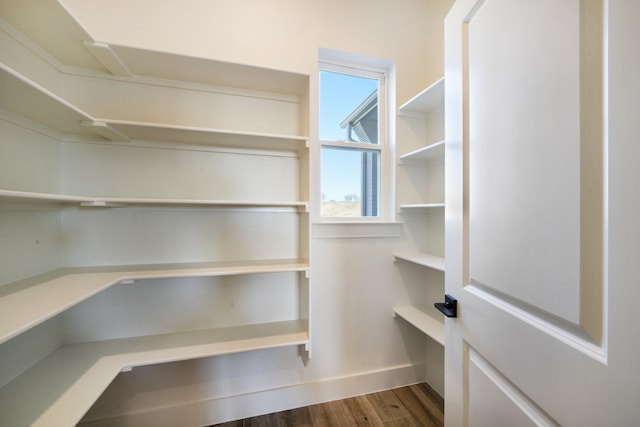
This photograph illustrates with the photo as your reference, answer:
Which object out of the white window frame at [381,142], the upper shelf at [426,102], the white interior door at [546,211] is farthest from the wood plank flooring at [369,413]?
the upper shelf at [426,102]

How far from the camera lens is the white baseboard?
1.41 metres

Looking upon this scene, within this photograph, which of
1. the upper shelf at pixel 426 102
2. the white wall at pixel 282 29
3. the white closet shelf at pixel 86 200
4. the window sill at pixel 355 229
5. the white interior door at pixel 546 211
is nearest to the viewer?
the white interior door at pixel 546 211

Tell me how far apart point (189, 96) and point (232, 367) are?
1.70 metres

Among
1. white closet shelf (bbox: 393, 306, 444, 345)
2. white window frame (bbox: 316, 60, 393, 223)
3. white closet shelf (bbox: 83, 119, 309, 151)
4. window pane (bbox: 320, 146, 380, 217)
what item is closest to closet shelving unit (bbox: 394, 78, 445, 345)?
white closet shelf (bbox: 393, 306, 444, 345)

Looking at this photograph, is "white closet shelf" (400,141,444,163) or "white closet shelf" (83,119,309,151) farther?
"white closet shelf" (400,141,444,163)

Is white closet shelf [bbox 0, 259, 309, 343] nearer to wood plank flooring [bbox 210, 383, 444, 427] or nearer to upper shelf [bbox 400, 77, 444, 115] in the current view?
wood plank flooring [bbox 210, 383, 444, 427]

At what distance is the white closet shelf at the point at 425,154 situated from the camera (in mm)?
1478

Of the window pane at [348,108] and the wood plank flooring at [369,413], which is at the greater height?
the window pane at [348,108]

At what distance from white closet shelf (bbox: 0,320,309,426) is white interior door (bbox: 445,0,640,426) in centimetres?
100

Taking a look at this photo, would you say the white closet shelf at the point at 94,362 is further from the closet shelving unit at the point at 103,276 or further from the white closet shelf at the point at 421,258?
the white closet shelf at the point at 421,258

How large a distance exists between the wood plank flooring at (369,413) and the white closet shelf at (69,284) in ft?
3.25

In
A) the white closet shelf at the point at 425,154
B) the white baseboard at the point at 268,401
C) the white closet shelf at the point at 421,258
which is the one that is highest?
the white closet shelf at the point at 425,154

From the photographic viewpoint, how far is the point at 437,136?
69.7 inches

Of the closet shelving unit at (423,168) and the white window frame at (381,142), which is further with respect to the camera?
the white window frame at (381,142)
